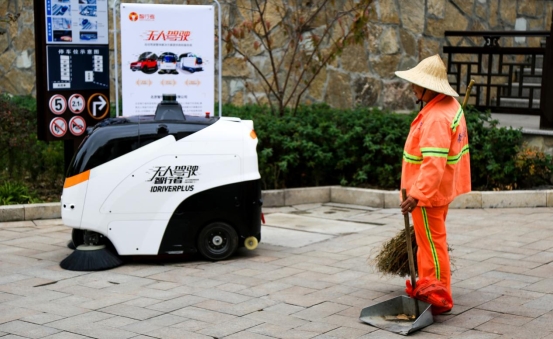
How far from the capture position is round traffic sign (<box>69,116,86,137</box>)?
29.9ft

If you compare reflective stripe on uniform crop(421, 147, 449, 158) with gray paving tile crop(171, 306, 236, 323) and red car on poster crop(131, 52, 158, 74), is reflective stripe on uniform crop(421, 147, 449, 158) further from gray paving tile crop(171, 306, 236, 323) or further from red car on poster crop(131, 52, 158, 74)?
red car on poster crop(131, 52, 158, 74)

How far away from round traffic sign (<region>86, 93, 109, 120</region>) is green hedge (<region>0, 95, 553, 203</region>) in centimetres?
151

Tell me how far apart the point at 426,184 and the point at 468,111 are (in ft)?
19.0

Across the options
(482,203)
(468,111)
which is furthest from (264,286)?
(468,111)

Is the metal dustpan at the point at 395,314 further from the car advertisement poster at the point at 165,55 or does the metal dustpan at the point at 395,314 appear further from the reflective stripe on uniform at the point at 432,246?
the car advertisement poster at the point at 165,55

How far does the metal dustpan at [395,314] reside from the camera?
6.06 m

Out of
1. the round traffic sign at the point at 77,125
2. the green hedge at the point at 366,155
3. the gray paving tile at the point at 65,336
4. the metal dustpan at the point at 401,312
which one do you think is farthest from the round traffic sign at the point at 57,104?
the metal dustpan at the point at 401,312

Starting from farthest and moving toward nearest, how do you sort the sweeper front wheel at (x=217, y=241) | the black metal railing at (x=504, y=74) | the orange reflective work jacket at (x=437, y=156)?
the black metal railing at (x=504, y=74), the sweeper front wheel at (x=217, y=241), the orange reflective work jacket at (x=437, y=156)

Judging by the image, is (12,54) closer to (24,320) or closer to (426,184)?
(24,320)

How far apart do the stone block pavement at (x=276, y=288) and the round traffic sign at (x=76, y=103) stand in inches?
49.8

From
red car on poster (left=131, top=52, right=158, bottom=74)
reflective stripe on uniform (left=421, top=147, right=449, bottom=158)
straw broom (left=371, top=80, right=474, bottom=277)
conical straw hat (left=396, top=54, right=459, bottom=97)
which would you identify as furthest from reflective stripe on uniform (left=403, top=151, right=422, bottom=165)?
red car on poster (left=131, top=52, right=158, bottom=74)

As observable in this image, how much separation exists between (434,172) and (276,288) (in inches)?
68.7

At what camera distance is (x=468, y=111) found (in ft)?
37.9

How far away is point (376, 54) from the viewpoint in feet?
46.4
